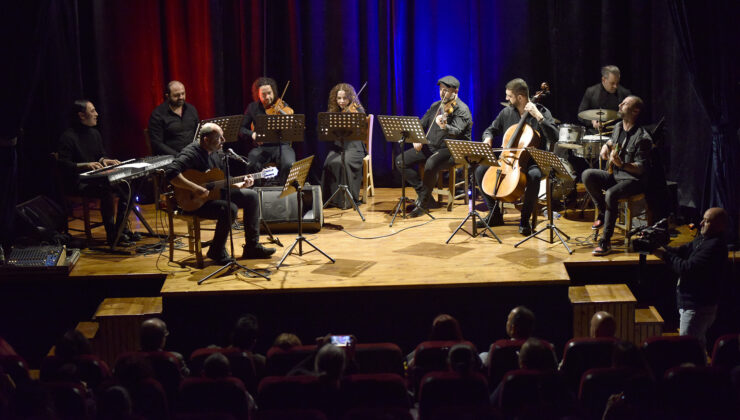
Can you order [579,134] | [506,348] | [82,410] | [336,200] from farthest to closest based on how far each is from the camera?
[336,200] → [579,134] → [506,348] → [82,410]

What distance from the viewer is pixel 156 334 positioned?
4.50m

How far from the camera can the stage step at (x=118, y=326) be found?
19.4 feet

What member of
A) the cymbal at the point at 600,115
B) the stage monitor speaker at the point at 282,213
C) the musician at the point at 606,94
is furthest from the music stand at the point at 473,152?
the musician at the point at 606,94

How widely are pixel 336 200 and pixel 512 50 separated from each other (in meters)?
3.11

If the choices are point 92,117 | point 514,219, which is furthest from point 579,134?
point 92,117

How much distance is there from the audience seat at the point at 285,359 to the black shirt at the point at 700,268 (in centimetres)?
284

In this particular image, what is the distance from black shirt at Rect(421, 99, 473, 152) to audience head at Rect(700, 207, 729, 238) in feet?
11.8

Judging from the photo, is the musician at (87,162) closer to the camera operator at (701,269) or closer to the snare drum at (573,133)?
the snare drum at (573,133)

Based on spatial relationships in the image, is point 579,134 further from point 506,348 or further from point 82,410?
point 82,410

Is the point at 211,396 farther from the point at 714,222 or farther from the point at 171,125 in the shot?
the point at 171,125

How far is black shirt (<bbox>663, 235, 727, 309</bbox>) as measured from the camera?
529 cm

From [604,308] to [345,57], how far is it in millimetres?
5489

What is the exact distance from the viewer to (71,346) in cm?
425

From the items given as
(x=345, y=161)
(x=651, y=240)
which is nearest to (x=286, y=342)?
(x=651, y=240)
